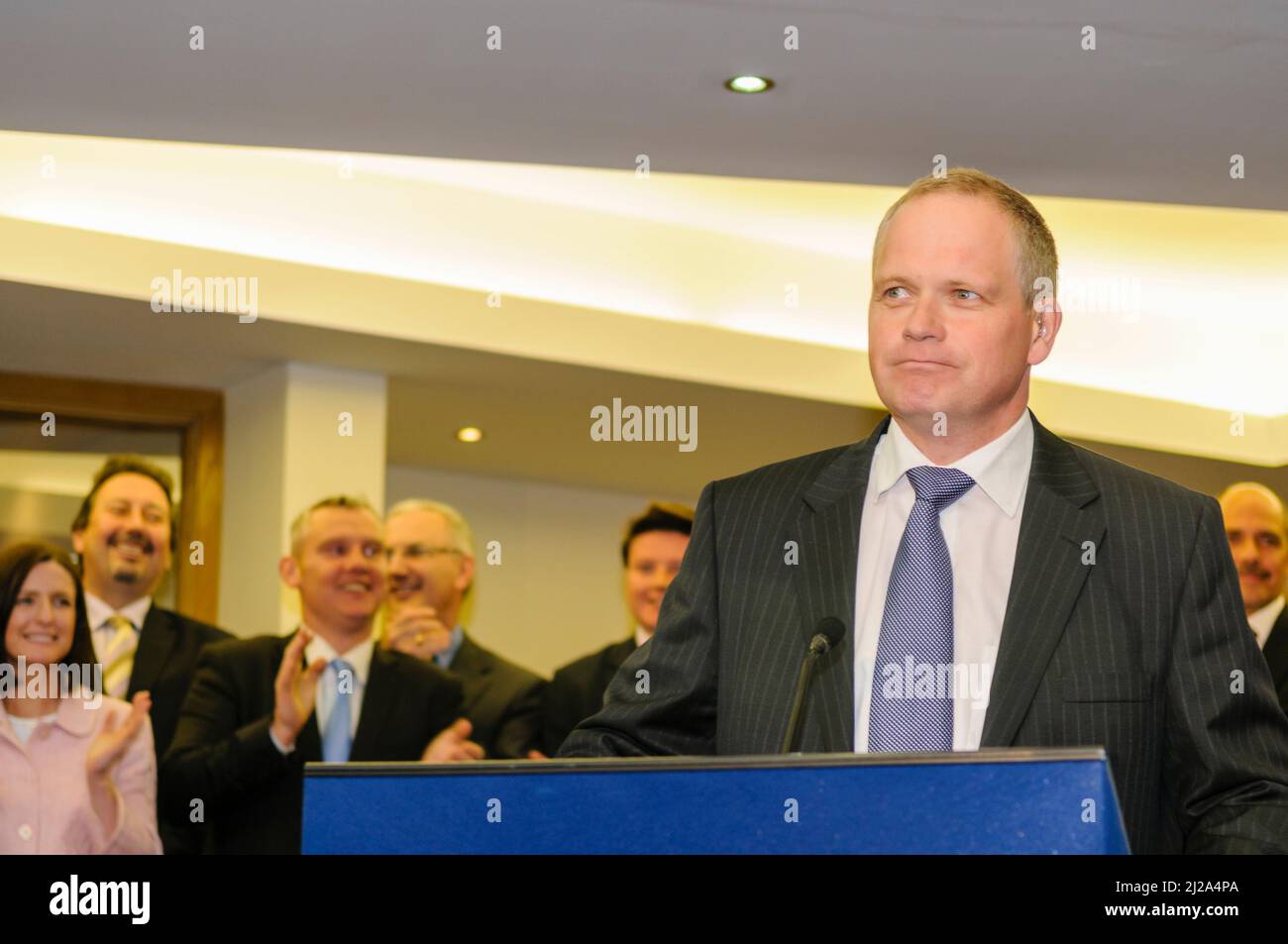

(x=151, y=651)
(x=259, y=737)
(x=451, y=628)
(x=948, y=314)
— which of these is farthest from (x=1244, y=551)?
(x=948, y=314)

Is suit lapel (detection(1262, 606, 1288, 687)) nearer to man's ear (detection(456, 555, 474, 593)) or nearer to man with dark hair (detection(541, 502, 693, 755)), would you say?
man with dark hair (detection(541, 502, 693, 755))

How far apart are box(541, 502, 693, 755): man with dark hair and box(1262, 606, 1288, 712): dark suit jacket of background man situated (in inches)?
66.3

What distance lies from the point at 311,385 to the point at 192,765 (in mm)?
2078

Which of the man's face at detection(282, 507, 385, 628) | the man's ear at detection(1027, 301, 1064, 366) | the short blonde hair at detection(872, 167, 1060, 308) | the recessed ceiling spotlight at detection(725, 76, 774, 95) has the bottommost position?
the man's face at detection(282, 507, 385, 628)

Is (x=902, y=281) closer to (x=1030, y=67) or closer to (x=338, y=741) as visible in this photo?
(x=1030, y=67)

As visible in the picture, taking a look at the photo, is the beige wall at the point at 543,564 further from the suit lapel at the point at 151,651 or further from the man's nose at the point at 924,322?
the man's nose at the point at 924,322

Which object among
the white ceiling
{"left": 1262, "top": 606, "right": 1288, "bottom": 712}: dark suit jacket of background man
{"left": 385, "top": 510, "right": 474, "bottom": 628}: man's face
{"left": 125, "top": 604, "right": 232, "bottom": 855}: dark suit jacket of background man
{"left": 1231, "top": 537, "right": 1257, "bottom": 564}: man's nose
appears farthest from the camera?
{"left": 1231, "top": 537, "right": 1257, "bottom": 564}: man's nose

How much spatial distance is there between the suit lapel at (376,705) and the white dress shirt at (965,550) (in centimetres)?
268

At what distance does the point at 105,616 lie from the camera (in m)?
5.10

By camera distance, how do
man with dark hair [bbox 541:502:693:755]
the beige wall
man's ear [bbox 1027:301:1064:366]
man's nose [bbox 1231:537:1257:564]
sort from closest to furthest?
1. man's ear [bbox 1027:301:1064:366]
2. man with dark hair [bbox 541:502:693:755]
3. man's nose [bbox 1231:537:1257:564]
4. the beige wall

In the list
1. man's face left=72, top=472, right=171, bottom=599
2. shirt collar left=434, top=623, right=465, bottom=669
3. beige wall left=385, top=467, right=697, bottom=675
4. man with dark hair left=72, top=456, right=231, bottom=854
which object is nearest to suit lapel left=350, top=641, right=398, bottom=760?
shirt collar left=434, top=623, right=465, bottom=669

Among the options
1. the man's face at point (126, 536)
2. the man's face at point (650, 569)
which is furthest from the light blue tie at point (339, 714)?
the man's face at point (650, 569)

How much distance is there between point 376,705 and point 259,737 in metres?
0.40

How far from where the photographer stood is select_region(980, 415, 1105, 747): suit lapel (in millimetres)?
1881
